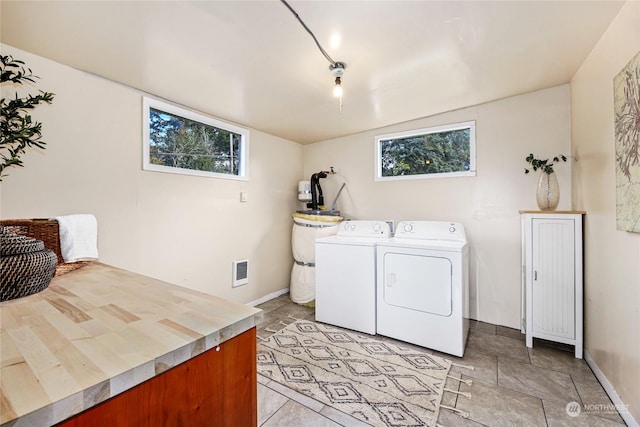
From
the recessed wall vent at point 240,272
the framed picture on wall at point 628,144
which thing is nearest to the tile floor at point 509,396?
the framed picture on wall at point 628,144

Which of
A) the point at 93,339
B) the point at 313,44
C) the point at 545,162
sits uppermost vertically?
the point at 313,44

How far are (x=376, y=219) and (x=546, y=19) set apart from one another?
90.9 inches

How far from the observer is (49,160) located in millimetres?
1753

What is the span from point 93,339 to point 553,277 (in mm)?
2900

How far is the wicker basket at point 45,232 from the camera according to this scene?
1330 millimetres

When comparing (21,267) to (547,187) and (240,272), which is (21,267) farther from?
(547,187)

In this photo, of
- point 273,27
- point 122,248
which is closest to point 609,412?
point 273,27

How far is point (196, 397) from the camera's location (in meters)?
0.64

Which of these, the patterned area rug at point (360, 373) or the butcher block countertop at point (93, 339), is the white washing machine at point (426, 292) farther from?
the butcher block countertop at point (93, 339)

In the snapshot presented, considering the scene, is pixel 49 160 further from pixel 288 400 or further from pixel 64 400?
pixel 288 400

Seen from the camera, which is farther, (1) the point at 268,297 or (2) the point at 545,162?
(1) the point at 268,297

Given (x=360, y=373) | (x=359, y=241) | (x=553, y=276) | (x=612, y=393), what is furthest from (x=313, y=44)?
(x=612, y=393)

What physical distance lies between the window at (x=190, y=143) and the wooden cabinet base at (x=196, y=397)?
7.04 feet

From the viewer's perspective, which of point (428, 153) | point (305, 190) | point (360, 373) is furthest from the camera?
point (305, 190)
